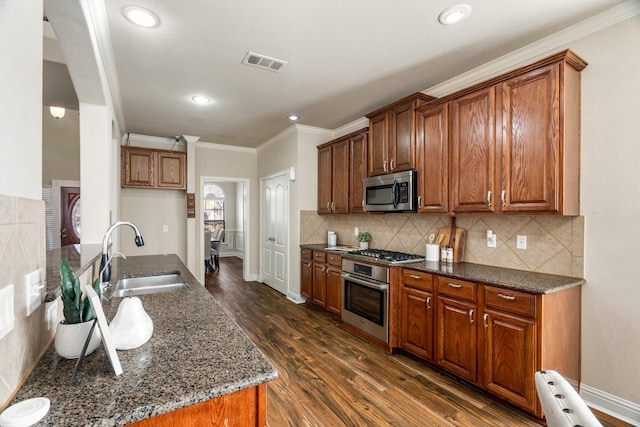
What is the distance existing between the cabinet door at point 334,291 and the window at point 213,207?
650cm

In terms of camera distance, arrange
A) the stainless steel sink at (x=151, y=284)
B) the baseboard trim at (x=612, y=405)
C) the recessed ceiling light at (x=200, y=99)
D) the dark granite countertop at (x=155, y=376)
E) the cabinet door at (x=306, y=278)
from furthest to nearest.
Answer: the cabinet door at (x=306, y=278) < the recessed ceiling light at (x=200, y=99) < the stainless steel sink at (x=151, y=284) < the baseboard trim at (x=612, y=405) < the dark granite countertop at (x=155, y=376)

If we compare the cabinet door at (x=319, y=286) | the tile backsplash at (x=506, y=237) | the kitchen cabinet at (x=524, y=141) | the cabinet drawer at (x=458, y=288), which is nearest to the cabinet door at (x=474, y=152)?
the kitchen cabinet at (x=524, y=141)

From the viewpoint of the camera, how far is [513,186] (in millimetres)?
2334

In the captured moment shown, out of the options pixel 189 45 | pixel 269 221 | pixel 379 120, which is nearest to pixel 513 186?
pixel 379 120

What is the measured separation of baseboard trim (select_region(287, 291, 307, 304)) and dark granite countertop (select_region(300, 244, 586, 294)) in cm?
210

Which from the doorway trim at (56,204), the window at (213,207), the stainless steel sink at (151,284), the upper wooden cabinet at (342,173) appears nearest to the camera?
the stainless steel sink at (151,284)

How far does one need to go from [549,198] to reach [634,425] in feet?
5.00

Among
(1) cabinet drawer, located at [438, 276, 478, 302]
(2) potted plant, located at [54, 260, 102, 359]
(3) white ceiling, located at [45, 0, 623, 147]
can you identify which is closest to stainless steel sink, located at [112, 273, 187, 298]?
(2) potted plant, located at [54, 260, 102, 359]

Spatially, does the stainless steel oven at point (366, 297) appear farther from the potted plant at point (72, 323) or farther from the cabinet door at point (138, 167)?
the cabinet door at point (138, 167)

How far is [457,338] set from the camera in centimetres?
245

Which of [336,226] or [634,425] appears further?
[336,226]

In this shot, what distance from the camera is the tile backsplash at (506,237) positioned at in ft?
7.57

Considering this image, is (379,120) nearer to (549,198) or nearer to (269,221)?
(549,198)

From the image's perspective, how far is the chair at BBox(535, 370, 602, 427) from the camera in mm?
632
